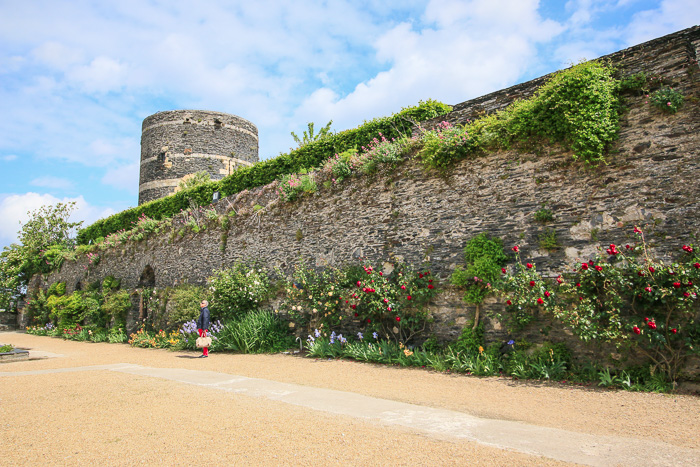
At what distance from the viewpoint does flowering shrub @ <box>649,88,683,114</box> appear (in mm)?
5449

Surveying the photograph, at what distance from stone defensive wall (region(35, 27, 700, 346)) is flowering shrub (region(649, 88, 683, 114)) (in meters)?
0.08

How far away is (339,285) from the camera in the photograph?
338 inches

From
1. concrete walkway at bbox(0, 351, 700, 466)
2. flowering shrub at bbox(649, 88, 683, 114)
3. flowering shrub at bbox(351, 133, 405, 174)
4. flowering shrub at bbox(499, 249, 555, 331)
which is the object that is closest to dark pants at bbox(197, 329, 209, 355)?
concrete walkway at bbox(0, 351, 700, 466)

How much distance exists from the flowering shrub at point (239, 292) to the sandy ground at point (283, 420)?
13.6 ft

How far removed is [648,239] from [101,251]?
68.2 ft

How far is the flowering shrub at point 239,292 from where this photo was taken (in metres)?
10.5

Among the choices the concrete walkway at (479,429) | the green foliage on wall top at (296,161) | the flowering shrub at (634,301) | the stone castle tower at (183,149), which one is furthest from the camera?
the stone castle tower at (183,149)

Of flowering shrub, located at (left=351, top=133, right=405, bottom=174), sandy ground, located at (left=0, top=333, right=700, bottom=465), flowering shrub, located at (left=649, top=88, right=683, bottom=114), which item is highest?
flowering shrub, located at (left=351, top=133, right=405, bottom=174)

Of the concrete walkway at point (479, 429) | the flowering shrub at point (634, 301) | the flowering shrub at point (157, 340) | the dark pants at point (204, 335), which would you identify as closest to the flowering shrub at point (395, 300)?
the flowering shrub at point (634, 301)

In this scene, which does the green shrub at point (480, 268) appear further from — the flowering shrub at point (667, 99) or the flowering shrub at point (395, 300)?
the flowering shrub at point (667, 99)

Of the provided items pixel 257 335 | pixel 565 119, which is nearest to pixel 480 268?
pixel 565 119

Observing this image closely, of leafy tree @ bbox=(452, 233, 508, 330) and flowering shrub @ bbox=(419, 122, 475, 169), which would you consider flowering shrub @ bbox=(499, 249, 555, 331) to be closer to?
leafy tree @ bbox=(452, 233, 508, 330)

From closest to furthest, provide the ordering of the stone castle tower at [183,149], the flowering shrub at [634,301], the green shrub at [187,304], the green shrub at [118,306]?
1. the flowering shrub at [634,301]
2. the green shrub at [187,304]
3. the green shrub at [118,306]
4. the stone castle tower at [183,149]

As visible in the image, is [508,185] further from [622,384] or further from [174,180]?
[174,180]
